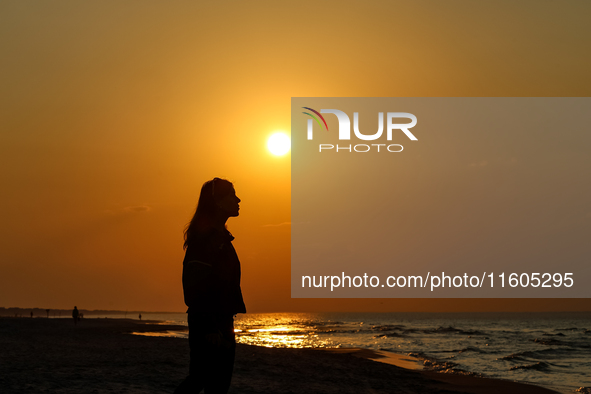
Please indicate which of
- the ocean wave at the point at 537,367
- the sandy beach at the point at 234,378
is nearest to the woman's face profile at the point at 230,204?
the sandy beach at the point at 234,378

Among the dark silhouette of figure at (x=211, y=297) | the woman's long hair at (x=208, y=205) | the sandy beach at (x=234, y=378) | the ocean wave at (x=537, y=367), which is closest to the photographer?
the dark silhouette of figure at (x=211, y=297)

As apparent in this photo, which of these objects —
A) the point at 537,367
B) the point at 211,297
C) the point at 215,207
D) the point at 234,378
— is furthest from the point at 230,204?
the point at 537,367

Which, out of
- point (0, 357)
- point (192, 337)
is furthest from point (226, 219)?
point (0, 357)

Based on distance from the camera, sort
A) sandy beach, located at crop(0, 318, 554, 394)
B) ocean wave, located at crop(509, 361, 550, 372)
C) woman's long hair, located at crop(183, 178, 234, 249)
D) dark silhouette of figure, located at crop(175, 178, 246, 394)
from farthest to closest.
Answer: ocean wave, located at crop(509, 361, 550, 372) < sandy beach, located at crop(0, 318, 554, 394) < woman's long hair, located at crop(183, 178, 234, 249) < dark silhouette of figure, located at crop(175, 178, 246, 394)

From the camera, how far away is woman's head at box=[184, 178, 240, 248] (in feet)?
14.9

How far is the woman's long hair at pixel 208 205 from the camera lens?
178 inches

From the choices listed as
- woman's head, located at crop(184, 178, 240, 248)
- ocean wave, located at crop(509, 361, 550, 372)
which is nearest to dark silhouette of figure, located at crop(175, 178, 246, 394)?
woman's head, located at crop(184, 178, 240, 248)

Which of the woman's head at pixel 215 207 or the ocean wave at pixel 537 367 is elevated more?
the woman's head at pixel 215 207

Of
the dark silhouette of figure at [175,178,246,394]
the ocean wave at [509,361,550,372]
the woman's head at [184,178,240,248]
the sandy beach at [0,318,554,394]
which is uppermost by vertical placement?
the woman's head at [184,178,240,248]

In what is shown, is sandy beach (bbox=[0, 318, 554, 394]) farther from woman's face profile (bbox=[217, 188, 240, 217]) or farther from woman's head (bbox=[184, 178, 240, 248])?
woman's face profile (bbox=[217, 188, 240, 217])

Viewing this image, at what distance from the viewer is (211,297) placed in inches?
165

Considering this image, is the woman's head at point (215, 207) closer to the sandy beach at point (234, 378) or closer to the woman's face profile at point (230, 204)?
the woman's face profile at point (230, 204)

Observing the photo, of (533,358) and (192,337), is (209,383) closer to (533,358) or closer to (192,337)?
(192,337)

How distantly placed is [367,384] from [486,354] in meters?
22.6
